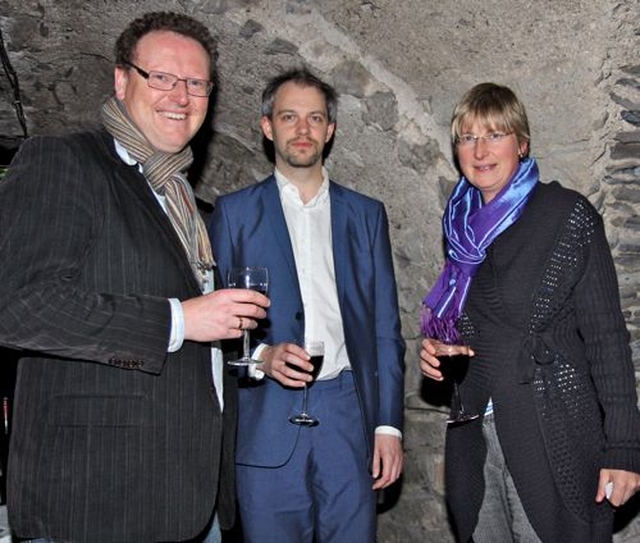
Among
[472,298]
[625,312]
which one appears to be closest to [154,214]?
[472,298]

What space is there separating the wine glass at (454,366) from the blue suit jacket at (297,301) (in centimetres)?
46

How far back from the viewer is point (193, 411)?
176cm

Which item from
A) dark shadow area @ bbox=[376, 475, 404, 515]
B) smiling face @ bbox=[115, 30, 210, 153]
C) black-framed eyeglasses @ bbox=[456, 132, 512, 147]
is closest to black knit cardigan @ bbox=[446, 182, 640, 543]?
black-framed eyeglasses @ bbox=[456, 132, 512, 147]

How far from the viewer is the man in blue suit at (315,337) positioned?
252 centimetres

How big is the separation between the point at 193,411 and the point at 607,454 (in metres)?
1.05

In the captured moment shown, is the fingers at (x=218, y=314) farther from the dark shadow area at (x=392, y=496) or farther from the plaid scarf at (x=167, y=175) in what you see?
the dark shadow area at (x=392, y=496)

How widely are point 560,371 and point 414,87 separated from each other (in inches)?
54.6

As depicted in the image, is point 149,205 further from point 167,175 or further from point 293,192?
point 293,192

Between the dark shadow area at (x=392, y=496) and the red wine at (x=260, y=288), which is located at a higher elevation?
the red wine at (x=260, y=288)

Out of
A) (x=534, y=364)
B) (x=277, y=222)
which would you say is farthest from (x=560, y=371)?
(x=277, y=222)

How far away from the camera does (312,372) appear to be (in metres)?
2.39

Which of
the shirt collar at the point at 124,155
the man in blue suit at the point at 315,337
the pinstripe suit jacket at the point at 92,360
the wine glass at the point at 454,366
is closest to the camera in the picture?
the pinstripe suit jacket at the point at 92,360

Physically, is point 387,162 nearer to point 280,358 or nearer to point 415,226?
point 415,226

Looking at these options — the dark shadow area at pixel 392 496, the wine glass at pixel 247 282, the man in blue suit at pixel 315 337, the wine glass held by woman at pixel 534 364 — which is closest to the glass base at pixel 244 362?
the wine glass at pixel 247 282
